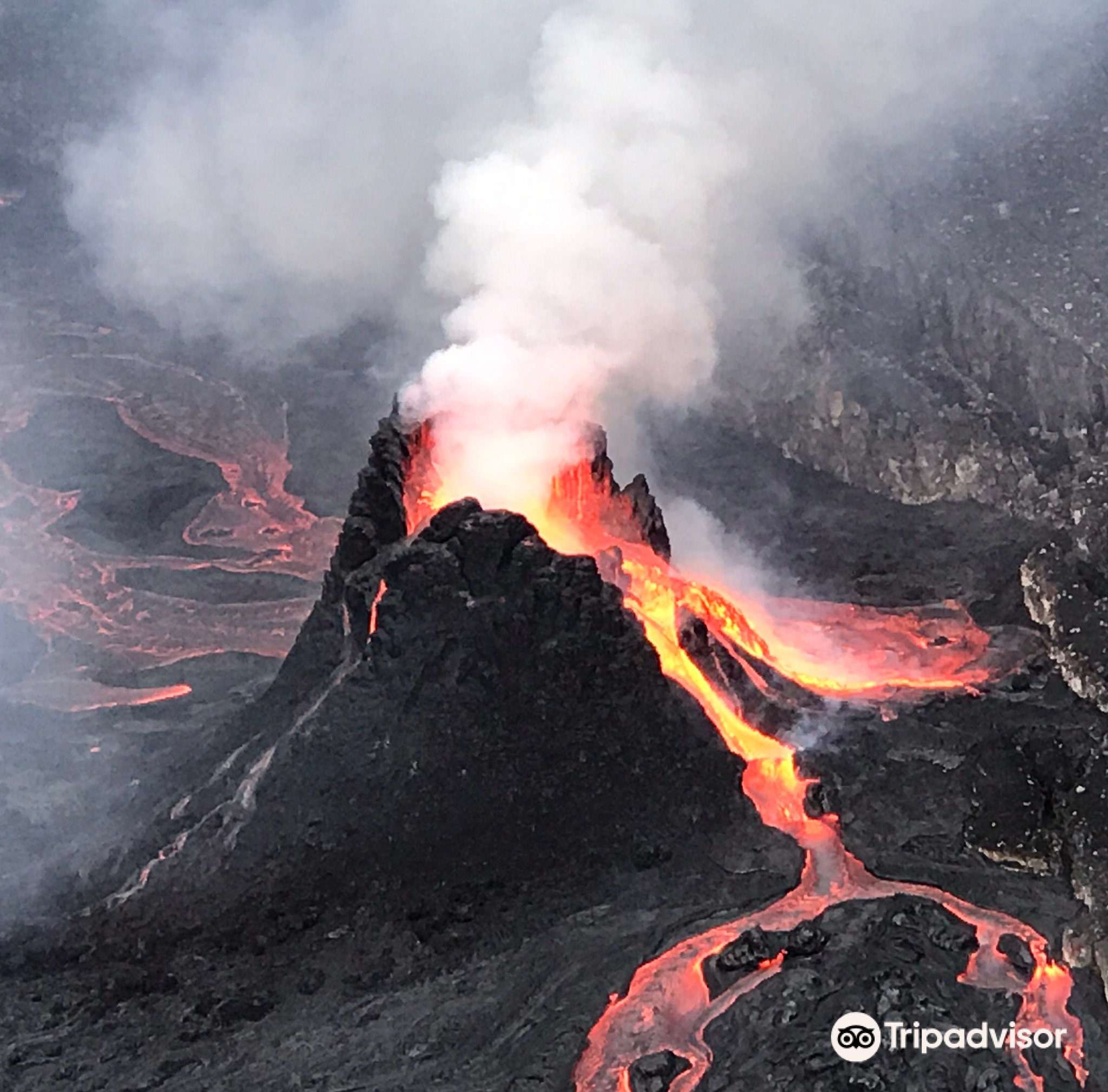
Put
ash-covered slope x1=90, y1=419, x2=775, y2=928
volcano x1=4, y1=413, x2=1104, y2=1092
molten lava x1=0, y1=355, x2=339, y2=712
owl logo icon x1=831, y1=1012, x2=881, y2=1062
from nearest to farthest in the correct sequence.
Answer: owl logo icon x1=831, y1=1012, x2=881, y2=1062, volcano x1=4, y1=413, x2=1104, y2=1092, ash-covered slope x1=90, y1=419, x2=775, y2=928, molten lava x1=0, y1=355, x2=339, y2=712

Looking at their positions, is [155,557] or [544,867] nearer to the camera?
[544,867]

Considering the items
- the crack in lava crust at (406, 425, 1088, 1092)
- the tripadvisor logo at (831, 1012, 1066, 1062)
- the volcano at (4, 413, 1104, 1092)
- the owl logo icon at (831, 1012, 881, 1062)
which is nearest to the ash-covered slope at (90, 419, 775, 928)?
the volcano at (4, 413, 1104, 1092)

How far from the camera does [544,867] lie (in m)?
35.4

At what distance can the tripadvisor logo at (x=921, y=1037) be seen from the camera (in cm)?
2833

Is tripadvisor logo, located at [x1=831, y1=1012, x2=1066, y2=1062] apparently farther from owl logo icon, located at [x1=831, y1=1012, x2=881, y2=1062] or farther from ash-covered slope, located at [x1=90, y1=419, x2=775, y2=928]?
ash-covered slope, located at [x1=90, y1=419, x2=775, y2=928]

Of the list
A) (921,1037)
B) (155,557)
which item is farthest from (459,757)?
(155,557)

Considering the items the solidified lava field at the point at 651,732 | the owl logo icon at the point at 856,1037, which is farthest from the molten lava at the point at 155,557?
the owl logo icon at the point at 856,1037

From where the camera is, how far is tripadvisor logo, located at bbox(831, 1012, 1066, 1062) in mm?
28328

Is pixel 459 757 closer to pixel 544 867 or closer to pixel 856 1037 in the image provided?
pixel 544 867

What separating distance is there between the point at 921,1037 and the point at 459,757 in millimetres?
13039

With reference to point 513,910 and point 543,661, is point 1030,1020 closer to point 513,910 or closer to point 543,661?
point 513,910

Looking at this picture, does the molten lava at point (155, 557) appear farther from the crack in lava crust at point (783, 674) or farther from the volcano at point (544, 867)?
the crack in lava crust at point (783, 674)

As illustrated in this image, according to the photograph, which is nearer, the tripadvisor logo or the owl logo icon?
the owl logo icon

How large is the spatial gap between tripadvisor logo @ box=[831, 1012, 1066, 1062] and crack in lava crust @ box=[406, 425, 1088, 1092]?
31 centimetres
